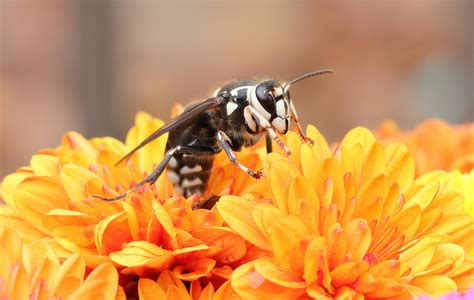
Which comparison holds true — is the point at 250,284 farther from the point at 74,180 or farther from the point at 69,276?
the point at 74,180

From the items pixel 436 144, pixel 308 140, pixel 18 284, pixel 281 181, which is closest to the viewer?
pixel 18 284

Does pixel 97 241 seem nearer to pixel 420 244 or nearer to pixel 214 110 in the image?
pixel 214 110

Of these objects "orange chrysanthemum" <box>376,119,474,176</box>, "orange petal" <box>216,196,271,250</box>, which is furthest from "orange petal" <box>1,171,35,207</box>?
"orange chrysanthemum" <box>376,119,474,176</box>

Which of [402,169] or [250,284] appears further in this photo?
[402,169]

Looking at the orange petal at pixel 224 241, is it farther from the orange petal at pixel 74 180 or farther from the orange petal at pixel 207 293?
the orange petal at pixel 74 180

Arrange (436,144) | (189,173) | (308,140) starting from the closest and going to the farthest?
(308,140) < (189,173) < (436,144)

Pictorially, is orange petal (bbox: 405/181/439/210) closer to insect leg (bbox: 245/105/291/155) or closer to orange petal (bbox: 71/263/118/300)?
insect leg (bbox: 245/105/291/155)

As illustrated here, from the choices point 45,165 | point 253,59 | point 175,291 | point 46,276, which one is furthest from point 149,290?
point 253,59

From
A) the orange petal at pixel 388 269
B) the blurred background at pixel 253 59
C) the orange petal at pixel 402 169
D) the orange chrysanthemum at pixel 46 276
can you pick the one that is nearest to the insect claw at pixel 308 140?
the orange petal at pixel 402 169

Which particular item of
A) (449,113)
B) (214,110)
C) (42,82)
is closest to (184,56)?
(42,82)
